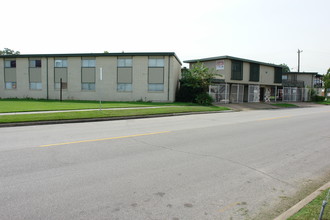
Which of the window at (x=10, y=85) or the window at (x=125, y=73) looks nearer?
the window at (x=125, y=73)

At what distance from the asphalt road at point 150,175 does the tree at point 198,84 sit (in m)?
18.1

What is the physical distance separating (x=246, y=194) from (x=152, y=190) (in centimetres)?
153

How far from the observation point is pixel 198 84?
26.8 m

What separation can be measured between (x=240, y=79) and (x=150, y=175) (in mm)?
29093

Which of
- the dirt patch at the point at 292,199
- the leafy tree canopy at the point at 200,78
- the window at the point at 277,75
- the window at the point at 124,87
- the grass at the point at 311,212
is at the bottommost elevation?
the dirt patch at the point at 292,199

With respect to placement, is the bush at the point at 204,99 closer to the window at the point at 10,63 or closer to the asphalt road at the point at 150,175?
the asphalt road at the point at 150,175

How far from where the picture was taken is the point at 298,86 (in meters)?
42.0

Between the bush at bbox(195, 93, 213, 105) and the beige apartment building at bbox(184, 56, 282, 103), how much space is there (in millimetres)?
2540

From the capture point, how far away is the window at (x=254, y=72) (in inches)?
1303

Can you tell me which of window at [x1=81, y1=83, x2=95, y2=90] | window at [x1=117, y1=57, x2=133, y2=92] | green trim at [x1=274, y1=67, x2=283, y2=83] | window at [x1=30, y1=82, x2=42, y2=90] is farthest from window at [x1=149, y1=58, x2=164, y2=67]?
green trim at [x1=274, y1=67, x2=283, y2=83]

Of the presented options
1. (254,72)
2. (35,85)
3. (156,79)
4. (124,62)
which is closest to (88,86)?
(124,62)

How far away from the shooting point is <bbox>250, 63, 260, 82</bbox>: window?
33094mm

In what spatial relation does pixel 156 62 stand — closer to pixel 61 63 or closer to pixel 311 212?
pixel 61 63

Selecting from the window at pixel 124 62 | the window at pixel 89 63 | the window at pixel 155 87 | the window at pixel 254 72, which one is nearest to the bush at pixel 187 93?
the window at pixel 155 87
